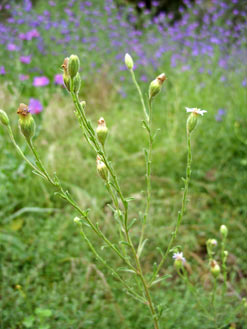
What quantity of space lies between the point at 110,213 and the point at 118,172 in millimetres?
467

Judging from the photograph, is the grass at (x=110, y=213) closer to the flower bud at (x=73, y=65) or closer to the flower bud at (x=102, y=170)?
the flower bud at (x=102, y=170)

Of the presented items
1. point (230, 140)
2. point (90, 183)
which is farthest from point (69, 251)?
point (230, 140)

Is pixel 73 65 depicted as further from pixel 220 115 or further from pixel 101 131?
pixel 220 115

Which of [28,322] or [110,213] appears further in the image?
[110,213]

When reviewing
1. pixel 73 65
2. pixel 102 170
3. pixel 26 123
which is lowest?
pixel 102 170

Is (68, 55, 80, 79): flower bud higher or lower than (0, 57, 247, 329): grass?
higher

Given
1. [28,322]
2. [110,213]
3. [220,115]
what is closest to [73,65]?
[28,322]

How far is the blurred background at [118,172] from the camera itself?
153 centimetres

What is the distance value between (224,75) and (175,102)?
86cm

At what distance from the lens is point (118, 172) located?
247 cm

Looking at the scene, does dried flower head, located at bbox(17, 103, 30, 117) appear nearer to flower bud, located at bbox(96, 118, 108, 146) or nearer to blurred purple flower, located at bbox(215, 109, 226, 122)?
flower bud, located at bbox(96, 118, 108, 146)

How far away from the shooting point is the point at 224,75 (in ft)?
11.9

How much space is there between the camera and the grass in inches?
58.7

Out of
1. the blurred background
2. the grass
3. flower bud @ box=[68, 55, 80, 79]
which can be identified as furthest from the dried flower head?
the grass
